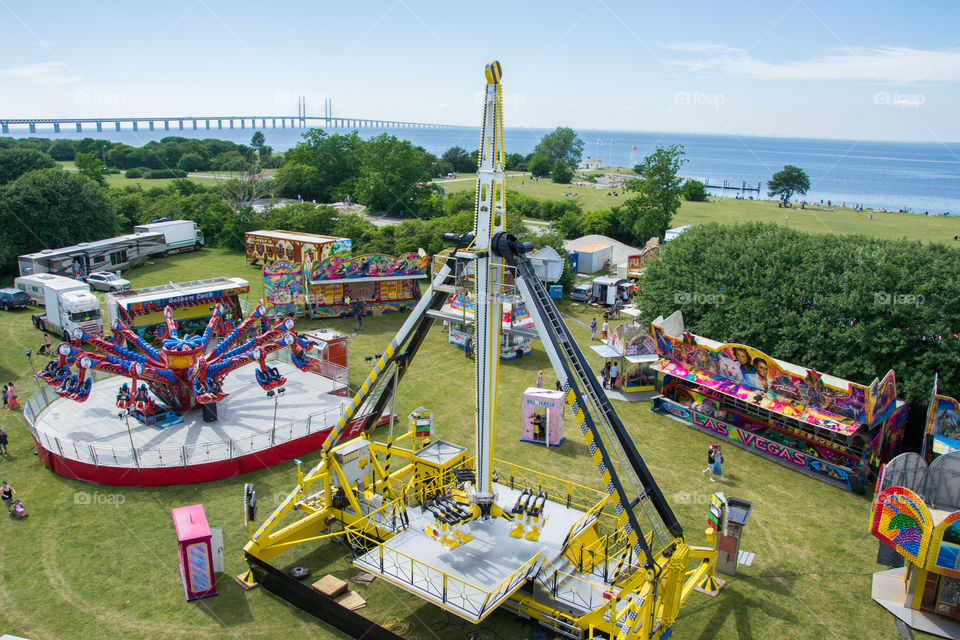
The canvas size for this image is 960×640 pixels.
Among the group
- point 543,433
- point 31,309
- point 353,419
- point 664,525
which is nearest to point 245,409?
point 353,419

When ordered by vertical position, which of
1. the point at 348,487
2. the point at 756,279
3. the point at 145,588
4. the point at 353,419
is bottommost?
the point at 145,588

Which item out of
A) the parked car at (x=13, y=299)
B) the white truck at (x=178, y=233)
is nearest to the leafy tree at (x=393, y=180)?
the white truck at (x=178, y=233)

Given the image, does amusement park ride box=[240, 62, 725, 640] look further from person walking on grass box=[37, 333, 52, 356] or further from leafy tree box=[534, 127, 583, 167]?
leafy tree box=[534, 127, 583, 167]

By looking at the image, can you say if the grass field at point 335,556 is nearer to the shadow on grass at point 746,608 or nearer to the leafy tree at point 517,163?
the shadow on grass at point 746,608

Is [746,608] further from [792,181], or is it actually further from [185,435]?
[792,181]

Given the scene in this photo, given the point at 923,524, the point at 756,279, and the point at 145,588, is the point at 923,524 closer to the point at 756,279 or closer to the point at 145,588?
the point at 756,279

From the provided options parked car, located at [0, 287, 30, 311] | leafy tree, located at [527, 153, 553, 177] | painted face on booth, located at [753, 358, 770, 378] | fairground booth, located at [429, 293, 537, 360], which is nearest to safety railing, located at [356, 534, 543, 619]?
painted face on booth, located at [753, 358, 770, 378]

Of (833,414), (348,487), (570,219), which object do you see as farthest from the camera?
(570,219)
